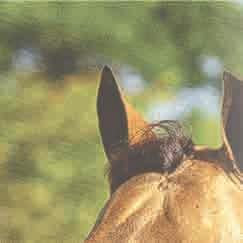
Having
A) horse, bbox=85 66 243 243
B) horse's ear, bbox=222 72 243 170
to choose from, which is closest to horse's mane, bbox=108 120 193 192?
horse, bbox=85 66 243 243

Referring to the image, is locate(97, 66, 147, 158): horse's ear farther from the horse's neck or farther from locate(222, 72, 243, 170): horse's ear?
locate(222, 72, 243, 170): horse's ear

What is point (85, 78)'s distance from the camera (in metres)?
1.68

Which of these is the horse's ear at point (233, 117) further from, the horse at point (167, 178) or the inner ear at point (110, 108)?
the inner ear at point (110, 108)

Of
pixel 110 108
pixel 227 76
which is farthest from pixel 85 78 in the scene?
pixel 227 76

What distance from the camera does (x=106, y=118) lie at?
1677 mm

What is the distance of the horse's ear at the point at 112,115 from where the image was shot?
1.67m

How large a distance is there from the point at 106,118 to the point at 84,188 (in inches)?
8.3

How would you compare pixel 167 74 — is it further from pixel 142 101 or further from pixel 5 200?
pixel 5 200

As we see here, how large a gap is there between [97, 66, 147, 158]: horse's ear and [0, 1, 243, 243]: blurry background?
2 cm

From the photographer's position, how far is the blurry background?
5.36 feet

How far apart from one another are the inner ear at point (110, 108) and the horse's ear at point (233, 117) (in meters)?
0.29

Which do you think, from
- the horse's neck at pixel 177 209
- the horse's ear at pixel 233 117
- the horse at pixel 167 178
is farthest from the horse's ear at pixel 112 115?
the horse's ear at pixel 233 117

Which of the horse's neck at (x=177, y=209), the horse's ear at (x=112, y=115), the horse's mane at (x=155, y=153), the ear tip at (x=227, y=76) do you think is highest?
the ear tip at (x=227, y=76)

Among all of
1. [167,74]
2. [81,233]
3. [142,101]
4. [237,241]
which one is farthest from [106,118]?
[237,241]
